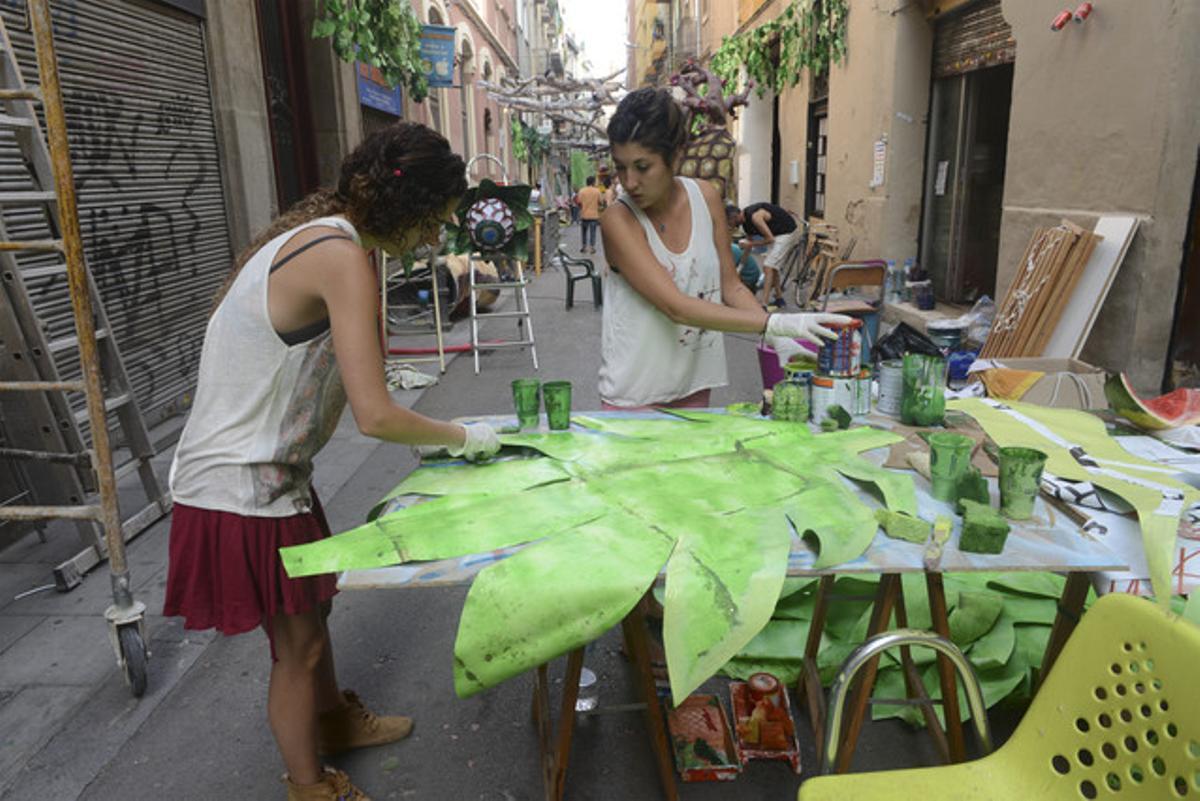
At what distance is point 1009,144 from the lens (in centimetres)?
634

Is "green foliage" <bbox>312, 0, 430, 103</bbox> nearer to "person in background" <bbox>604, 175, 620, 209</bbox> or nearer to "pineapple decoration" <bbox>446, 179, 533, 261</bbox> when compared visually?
"pineapple decoration" <bbox>446, 179, 533, 261</bbox>

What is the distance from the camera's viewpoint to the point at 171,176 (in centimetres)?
593

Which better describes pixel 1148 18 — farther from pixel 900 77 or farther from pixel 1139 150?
pixel 900 77

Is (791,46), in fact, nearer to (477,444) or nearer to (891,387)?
(891,387)

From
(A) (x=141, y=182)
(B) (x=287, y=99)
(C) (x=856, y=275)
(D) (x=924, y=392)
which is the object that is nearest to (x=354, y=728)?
(D) (x=924, y=392)

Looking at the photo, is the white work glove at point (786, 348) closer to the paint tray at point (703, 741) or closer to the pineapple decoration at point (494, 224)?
the paint tray at point (703, 741)

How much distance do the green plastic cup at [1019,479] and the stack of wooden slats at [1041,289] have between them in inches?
156

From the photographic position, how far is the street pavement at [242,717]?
238 cm

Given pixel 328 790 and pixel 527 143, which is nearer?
pixel 328 790

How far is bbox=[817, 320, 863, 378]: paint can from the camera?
238cm

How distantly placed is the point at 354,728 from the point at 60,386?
1.56 m

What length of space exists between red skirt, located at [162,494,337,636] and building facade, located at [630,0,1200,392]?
16.3 feet

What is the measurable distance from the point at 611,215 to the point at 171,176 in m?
4.63

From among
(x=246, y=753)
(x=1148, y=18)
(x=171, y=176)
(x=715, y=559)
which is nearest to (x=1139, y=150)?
(x=1148, y=18)
